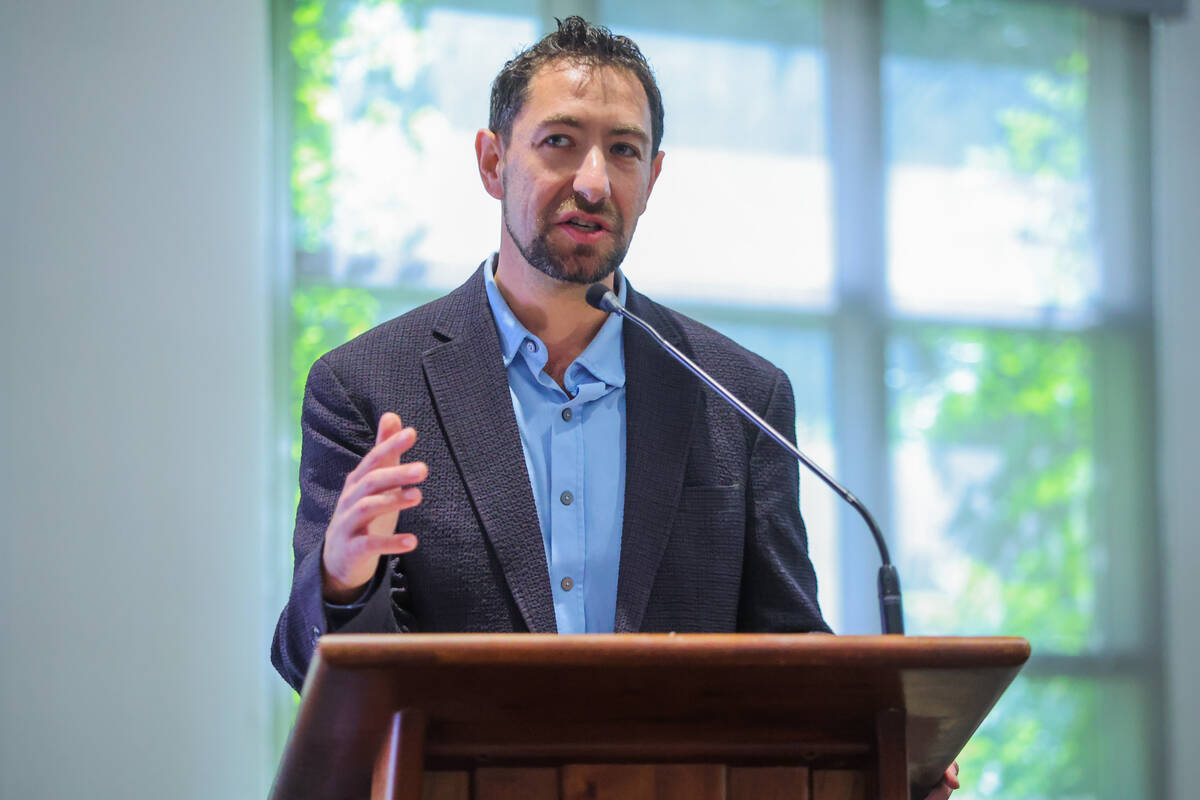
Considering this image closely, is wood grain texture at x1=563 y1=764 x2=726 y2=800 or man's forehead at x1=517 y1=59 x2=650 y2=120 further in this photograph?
man's forehead at x1=517 y1=59 x2=650 y2=120

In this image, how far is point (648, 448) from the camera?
5.59ft

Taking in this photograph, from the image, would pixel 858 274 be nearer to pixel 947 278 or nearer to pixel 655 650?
pixel 947 278

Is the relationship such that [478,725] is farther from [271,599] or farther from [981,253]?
[981,253]

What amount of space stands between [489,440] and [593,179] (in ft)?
1.30

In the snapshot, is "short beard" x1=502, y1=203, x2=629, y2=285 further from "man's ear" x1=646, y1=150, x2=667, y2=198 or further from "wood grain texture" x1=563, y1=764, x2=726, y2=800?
"wood grain texture" x1=563, y1=764, x2=726, y2=800

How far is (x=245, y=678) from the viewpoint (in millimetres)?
3146

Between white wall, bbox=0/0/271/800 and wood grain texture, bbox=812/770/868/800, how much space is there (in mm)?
2303

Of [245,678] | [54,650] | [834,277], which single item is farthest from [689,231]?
[54,650]

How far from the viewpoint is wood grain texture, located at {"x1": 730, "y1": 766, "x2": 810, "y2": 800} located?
1.12m

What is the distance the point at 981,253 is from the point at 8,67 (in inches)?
116

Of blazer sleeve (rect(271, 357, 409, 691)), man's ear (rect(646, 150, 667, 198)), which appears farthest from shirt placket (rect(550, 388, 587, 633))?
man's ear (rect(646, 150, 667, 198))

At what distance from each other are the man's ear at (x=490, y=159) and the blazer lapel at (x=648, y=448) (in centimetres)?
29

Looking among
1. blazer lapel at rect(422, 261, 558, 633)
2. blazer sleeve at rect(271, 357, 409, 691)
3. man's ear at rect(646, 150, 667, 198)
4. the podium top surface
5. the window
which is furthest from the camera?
the window

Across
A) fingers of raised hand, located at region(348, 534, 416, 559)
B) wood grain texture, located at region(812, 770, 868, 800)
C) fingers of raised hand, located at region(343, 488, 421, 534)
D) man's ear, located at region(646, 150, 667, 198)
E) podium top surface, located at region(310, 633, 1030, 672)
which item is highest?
man's ear, located at region(646, 150, 667, 198)
